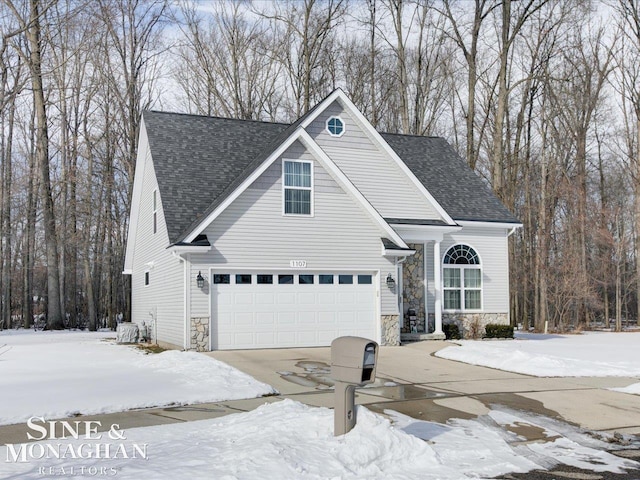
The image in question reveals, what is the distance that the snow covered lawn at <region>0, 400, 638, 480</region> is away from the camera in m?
5.89

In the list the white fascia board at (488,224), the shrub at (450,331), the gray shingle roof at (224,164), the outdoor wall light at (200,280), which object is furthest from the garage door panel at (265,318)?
the white fascia board at (488,224)

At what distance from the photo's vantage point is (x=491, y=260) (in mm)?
22359

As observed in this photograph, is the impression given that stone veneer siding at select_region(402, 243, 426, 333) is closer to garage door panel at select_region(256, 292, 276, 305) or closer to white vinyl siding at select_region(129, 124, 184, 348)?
garage door panel at select_region(256, 292, 276, 305)

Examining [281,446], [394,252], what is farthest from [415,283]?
[281,446]

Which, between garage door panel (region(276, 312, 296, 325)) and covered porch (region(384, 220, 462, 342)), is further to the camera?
covered porch (region(384, 220, 462, 342))

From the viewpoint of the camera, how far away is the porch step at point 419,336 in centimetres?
2003

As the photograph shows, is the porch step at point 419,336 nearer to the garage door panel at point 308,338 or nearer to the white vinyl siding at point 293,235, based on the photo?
the white vinyl siding at point 293,235

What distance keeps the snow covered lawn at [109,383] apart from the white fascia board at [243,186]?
3.24m

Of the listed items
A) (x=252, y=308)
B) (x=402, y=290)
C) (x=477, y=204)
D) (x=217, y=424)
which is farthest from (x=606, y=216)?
(x=217, y=424)

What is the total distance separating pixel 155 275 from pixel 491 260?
11122 millimetres

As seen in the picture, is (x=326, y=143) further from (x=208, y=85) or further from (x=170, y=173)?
(x=208, y=85)

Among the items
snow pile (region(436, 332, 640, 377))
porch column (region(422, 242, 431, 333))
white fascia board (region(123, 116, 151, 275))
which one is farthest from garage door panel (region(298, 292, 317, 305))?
white fascia board (region(123, 116, 151, 275))

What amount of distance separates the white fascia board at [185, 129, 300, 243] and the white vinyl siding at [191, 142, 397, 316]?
0.21 meters

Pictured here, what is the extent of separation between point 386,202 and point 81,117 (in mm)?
23112
